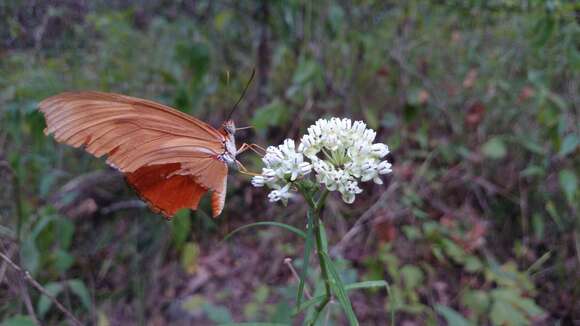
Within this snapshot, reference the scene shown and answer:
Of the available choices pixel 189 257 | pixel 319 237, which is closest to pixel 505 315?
pixel 319 237

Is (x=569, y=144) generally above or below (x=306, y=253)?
above

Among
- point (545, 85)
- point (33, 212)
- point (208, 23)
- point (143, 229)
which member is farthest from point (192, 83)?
point (545, 85)

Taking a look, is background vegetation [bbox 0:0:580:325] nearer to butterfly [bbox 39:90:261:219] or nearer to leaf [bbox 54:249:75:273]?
leaf [bbox 54:249:75:273]

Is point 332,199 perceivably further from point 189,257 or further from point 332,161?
point 332,161

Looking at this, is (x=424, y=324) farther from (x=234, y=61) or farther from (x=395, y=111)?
(x=234, y=61)

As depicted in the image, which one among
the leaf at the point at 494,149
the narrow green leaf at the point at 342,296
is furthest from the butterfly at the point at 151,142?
the leaf at the point at 494,149

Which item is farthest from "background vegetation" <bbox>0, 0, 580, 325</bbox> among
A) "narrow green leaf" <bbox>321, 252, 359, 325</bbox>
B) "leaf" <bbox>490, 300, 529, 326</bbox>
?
"narrow green leaf" <bbox>321, 252, 359, 325</bbox>
